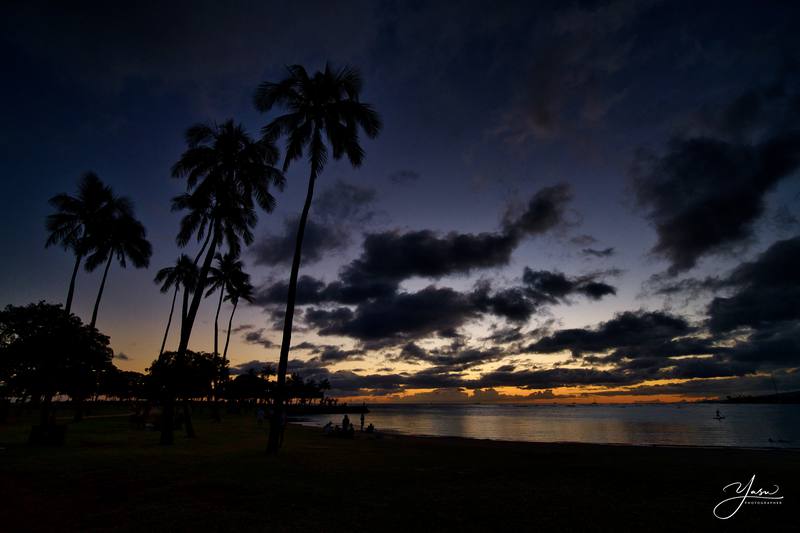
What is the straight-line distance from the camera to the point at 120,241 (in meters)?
33.7

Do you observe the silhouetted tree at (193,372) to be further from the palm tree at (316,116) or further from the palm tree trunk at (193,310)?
the palm tree at (316,116)

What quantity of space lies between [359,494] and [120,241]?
32655mm

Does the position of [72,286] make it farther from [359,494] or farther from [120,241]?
[359,494]

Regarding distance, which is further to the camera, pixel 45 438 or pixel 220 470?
pixel 45 438

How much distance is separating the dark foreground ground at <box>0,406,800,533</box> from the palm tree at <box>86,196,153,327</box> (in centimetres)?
1952

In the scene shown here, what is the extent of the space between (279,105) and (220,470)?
52.8 feet

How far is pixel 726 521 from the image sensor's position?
8234 mm

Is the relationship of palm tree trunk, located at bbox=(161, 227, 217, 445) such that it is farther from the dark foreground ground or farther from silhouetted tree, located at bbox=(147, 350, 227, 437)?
silhouetted tree, located at bbox=(147, 350, 227, 437)

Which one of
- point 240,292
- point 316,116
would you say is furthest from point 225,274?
point 316,116

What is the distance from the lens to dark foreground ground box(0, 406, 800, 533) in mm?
7793

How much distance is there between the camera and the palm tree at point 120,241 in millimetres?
31188

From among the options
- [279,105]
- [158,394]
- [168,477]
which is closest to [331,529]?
[168,477]

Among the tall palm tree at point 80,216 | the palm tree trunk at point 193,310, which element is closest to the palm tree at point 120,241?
the tall palm tree at point 80,216

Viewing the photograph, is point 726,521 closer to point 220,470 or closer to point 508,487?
point 508,487
